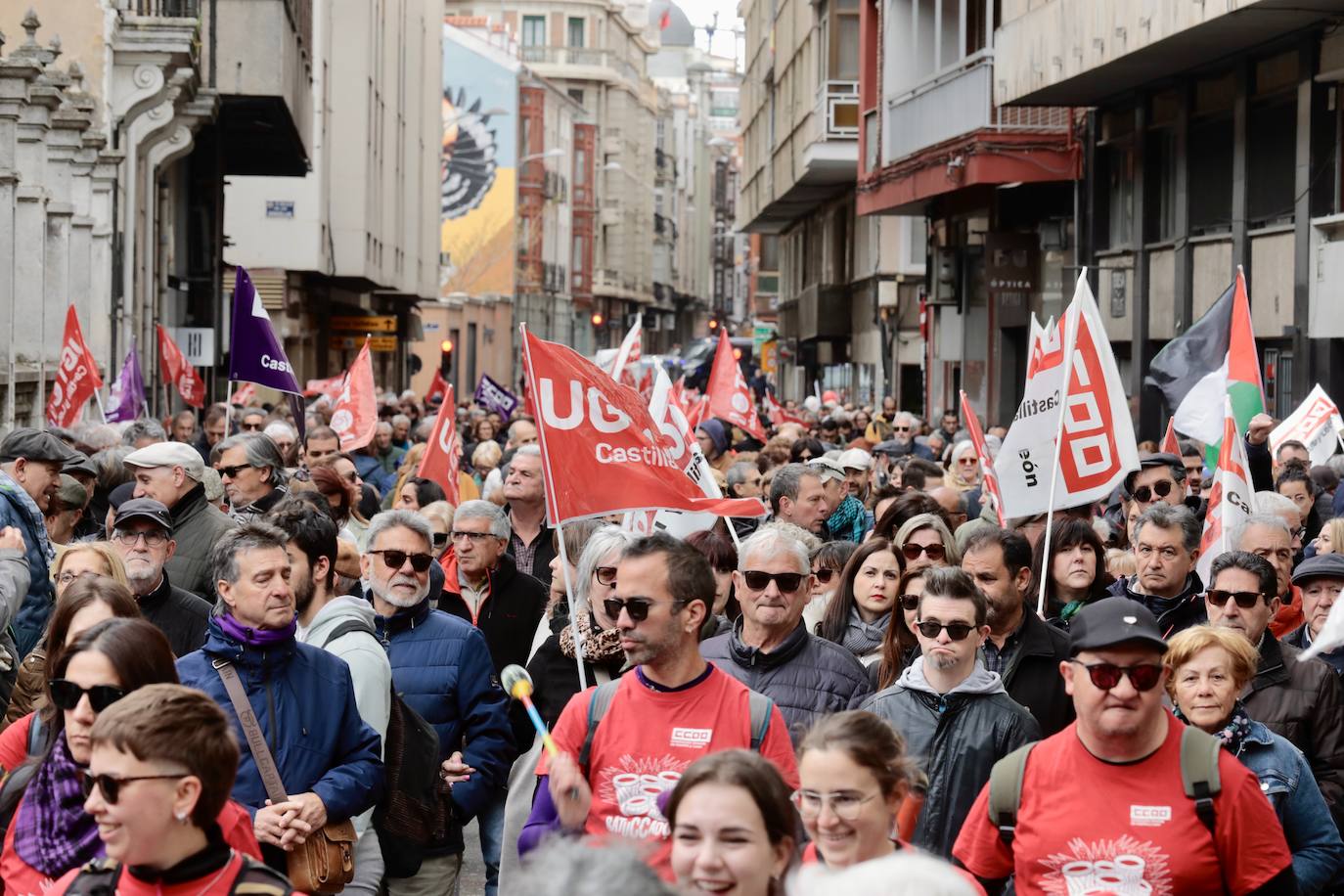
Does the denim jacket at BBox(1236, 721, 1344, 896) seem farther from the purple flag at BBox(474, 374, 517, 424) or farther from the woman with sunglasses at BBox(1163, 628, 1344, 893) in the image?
the purple flag at BBox(474, 374, 517, 424)

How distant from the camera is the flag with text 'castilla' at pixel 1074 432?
10.7 meters

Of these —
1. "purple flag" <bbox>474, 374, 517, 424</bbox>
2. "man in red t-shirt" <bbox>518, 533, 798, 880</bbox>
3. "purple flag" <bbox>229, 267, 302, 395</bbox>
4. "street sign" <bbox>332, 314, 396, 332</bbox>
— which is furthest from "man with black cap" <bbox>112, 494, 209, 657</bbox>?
"street sign" <bbox>332, 314, 396, 332</bbox>

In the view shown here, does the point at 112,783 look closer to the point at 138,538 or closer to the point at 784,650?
the point at 784,650

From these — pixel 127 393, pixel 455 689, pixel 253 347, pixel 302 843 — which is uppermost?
pixel 253 347

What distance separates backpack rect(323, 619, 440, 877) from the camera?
6.54 m

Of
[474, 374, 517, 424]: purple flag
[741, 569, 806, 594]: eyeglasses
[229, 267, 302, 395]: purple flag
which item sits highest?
[229, 267, 302, 395]: purple flag

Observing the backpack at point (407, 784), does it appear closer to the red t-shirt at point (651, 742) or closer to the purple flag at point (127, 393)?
the red t-shirt at point (651, 742)

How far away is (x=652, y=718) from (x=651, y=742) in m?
0.07

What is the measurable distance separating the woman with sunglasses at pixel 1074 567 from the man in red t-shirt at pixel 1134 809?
148 inches

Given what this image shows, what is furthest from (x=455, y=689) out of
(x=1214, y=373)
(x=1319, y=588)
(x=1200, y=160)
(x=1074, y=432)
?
(x=1200, y=160)

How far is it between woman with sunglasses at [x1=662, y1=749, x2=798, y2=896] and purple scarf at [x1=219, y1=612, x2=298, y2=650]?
2038mm

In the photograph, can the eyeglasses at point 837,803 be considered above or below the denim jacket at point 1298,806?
above

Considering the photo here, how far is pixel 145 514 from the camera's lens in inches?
301

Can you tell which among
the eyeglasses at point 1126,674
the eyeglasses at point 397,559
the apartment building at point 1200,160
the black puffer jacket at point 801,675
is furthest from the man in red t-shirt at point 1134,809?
the apartment building at point 1200,160
